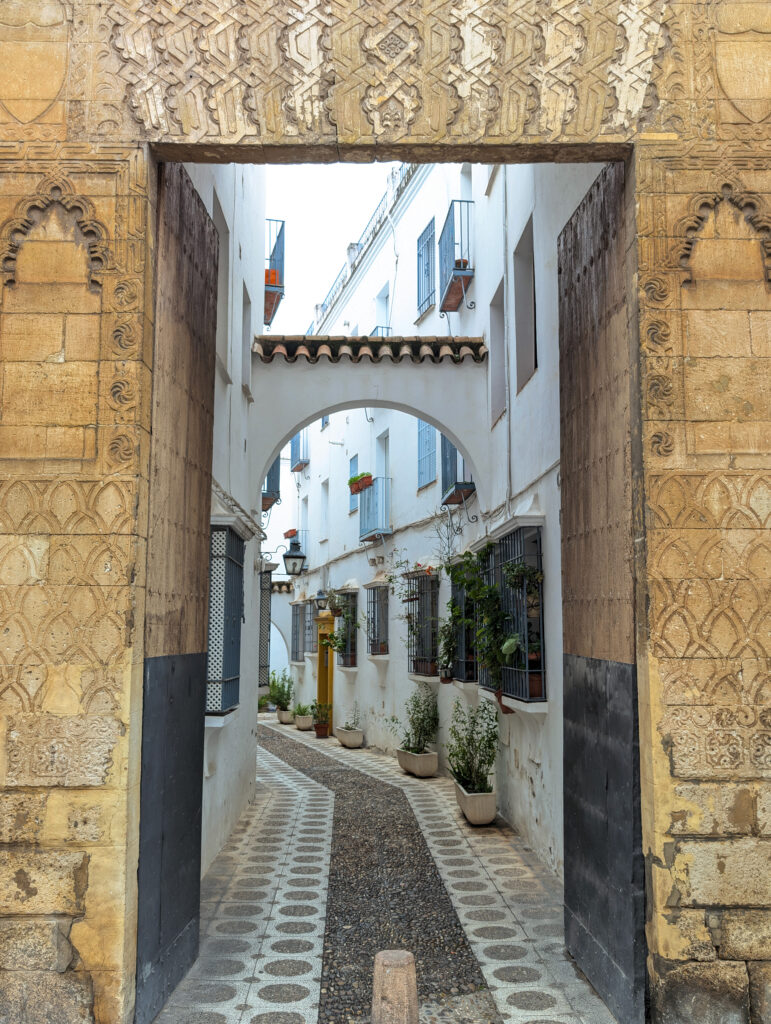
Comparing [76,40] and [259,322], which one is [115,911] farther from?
[259,322]

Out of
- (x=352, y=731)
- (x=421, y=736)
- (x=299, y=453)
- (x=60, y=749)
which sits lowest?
(x=352, y=731)

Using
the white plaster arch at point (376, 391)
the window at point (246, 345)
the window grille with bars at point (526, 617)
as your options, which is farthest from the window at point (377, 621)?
the window grille with bars at point (526, 617)

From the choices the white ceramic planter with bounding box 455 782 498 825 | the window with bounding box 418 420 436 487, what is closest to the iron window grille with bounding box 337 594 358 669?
the window with bounding box 418 420 436 487

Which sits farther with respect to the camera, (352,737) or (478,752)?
(352,737)

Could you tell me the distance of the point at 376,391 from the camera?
10.2 meters

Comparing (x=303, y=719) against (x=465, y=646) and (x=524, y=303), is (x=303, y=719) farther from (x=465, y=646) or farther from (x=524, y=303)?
(x=524, y=303)

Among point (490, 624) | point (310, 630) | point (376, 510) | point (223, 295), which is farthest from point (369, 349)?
point (310, 630)

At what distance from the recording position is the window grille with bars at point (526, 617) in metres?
7.32

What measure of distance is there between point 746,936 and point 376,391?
743cm

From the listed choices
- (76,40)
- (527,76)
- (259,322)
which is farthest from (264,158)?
(259,322)

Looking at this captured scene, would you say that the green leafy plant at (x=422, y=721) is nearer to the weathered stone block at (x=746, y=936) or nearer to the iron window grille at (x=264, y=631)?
the iron window grille at (x=264, y=631)

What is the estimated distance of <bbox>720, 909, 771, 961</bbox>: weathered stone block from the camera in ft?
12.1

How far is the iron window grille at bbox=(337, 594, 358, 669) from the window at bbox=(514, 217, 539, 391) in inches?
352

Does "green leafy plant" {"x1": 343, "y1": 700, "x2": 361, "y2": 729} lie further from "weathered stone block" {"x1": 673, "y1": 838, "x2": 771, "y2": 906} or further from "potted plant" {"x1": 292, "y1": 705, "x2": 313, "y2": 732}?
"weathered stone block" {"x1": 673, "y1": 838, "x2": 771, "y2": 906}
